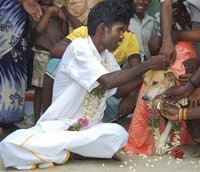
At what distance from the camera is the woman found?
17.6 ft

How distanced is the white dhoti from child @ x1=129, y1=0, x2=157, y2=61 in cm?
157

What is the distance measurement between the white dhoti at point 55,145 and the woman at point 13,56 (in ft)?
3.19

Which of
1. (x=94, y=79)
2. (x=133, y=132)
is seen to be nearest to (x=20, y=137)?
(x=94, y=79)

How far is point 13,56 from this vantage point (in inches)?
215

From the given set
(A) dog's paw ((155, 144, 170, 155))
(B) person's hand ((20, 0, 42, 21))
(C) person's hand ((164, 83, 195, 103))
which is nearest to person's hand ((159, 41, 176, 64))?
(C) person's hand ((164, 83, 195, 103))

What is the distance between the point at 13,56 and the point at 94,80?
132 centimetres

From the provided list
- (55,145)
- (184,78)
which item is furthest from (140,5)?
(55,145)

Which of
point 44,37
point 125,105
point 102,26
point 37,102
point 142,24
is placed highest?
point 102,26

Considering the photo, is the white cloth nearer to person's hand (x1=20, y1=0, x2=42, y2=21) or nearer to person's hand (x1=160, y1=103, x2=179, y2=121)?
person's hand (x1=160, y1=103, x2=179, y2=121)

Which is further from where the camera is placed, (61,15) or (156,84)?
(61,15)

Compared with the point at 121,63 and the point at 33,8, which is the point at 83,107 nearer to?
the point at 121,63

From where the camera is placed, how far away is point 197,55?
5.40 m

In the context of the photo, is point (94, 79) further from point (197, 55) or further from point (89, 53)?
point (197, 55)

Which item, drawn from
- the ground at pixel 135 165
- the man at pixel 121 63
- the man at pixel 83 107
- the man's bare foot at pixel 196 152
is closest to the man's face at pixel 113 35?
the man at pixel 83 107
